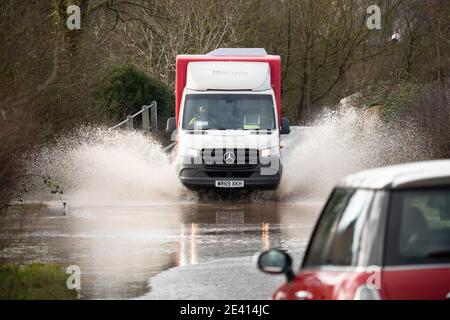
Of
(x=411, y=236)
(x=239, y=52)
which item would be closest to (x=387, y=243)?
(x=411, y=236)

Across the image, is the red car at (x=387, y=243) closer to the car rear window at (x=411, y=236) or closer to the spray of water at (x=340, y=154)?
the car rear window at (x=411, y=236)

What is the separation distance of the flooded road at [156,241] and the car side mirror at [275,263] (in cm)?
517

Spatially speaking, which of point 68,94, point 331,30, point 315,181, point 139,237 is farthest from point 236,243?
point 331,30

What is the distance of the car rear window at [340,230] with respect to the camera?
6.63m

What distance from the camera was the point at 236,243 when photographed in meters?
18.0

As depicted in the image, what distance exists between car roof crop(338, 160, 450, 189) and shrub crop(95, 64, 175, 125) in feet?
109

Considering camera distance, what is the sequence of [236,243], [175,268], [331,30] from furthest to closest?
[331,30], [236,243], [175,268]

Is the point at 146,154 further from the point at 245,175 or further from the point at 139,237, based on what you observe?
the point at 139,237

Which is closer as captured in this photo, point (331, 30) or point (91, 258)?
point (91, 258)

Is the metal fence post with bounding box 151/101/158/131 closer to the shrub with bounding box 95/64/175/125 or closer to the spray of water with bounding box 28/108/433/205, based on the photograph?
the shrub with bounding box 95/64/175/125

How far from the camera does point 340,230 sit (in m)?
6.94

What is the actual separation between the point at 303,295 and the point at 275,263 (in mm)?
289
